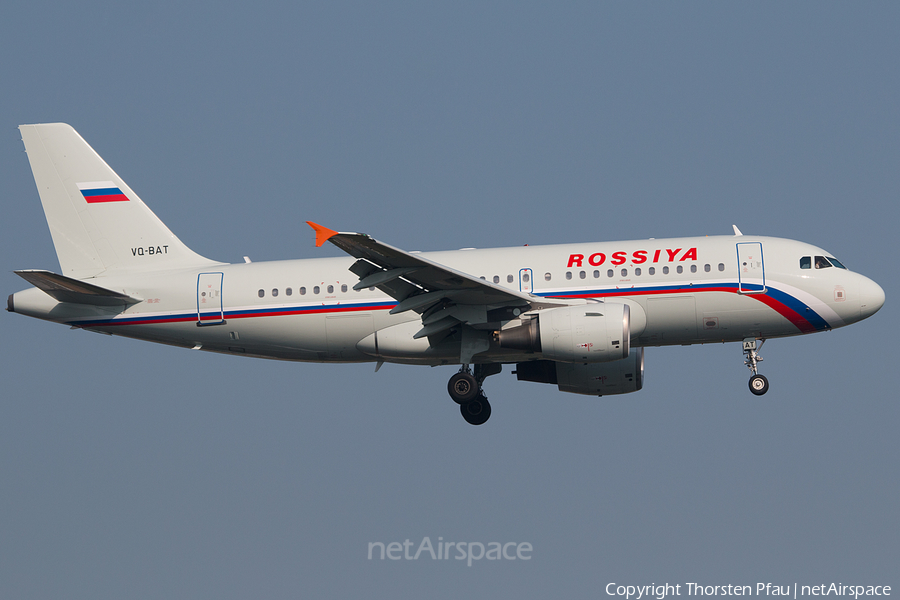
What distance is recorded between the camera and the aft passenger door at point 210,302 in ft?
101

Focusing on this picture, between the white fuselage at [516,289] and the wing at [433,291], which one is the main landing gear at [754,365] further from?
the wing at [433,291]

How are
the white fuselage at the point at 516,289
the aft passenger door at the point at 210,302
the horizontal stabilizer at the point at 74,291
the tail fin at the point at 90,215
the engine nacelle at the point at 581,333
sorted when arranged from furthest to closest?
the tail fin at the point at 90,215, the aft passenger door at the point at 210,302, the white fuselage at the point at 516,289, the horizontal stabilizer at the point at 74,291, the engine nacelle at the point at 581,333

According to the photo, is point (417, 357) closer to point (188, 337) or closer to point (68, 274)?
point (188, 337)

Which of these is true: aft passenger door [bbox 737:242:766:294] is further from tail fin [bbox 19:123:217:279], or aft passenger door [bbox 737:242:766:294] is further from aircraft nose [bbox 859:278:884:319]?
tail fin [bbox 19:123:217:279]

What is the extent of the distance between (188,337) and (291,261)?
388 cm

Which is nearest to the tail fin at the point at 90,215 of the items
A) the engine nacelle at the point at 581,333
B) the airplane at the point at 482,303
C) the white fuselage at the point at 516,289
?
the airplane at the point at 482,303

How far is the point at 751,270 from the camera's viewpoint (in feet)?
95.7

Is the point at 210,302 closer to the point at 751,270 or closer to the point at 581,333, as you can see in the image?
the point at 581,333

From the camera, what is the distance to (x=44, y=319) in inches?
1213

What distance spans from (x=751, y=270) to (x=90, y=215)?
20843 mm

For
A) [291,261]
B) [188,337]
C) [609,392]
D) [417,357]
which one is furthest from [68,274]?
[609,392]

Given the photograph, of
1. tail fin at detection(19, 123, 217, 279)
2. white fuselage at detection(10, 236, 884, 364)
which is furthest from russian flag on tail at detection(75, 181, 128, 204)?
white fuselage at detection(10, 236, 884, 364)

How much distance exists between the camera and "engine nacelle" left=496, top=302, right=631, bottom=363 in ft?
90.9

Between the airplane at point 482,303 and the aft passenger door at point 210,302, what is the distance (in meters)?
0.04
